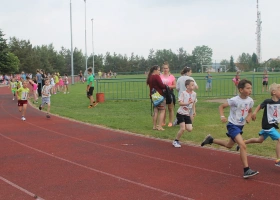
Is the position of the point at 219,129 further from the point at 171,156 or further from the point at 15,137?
the point at 15,137

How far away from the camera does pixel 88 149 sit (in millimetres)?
8648

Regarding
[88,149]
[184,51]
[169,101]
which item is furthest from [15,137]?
[184,51]

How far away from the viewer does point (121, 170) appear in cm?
679

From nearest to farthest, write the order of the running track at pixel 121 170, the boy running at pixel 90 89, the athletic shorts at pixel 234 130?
the running track at pixel 121 170, the athletic shorts at pixel 234 130, the boy running at pixel 90 89

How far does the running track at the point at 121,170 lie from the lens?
5.53 metres

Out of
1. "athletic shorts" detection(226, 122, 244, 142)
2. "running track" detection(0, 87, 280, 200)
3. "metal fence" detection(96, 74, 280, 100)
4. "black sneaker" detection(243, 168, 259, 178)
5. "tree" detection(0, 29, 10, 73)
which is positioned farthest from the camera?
"tree" detection(0, 29, 10, 73)

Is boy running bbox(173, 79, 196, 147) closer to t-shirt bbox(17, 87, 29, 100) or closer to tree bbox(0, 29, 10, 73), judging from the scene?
t-shirt bbox(17, 87, 29, 100)

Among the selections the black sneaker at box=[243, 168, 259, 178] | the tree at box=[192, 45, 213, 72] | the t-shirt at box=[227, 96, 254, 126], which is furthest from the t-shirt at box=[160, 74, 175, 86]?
the tree at box=[192, 45, 213, 72]

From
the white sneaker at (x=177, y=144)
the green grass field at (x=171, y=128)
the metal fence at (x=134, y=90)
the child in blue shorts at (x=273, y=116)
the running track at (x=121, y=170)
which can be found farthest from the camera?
the metal fence at (x=134, y=90)

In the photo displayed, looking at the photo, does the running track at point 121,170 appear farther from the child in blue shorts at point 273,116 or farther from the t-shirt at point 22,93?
the t-shirt at point 22,93

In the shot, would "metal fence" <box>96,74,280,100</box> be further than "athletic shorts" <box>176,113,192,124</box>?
Yes

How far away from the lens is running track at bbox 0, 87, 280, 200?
553cm

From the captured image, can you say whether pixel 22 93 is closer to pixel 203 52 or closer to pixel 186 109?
pixel 186 109

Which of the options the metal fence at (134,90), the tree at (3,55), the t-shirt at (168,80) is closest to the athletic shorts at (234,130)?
the t-shirt at (168,80)
